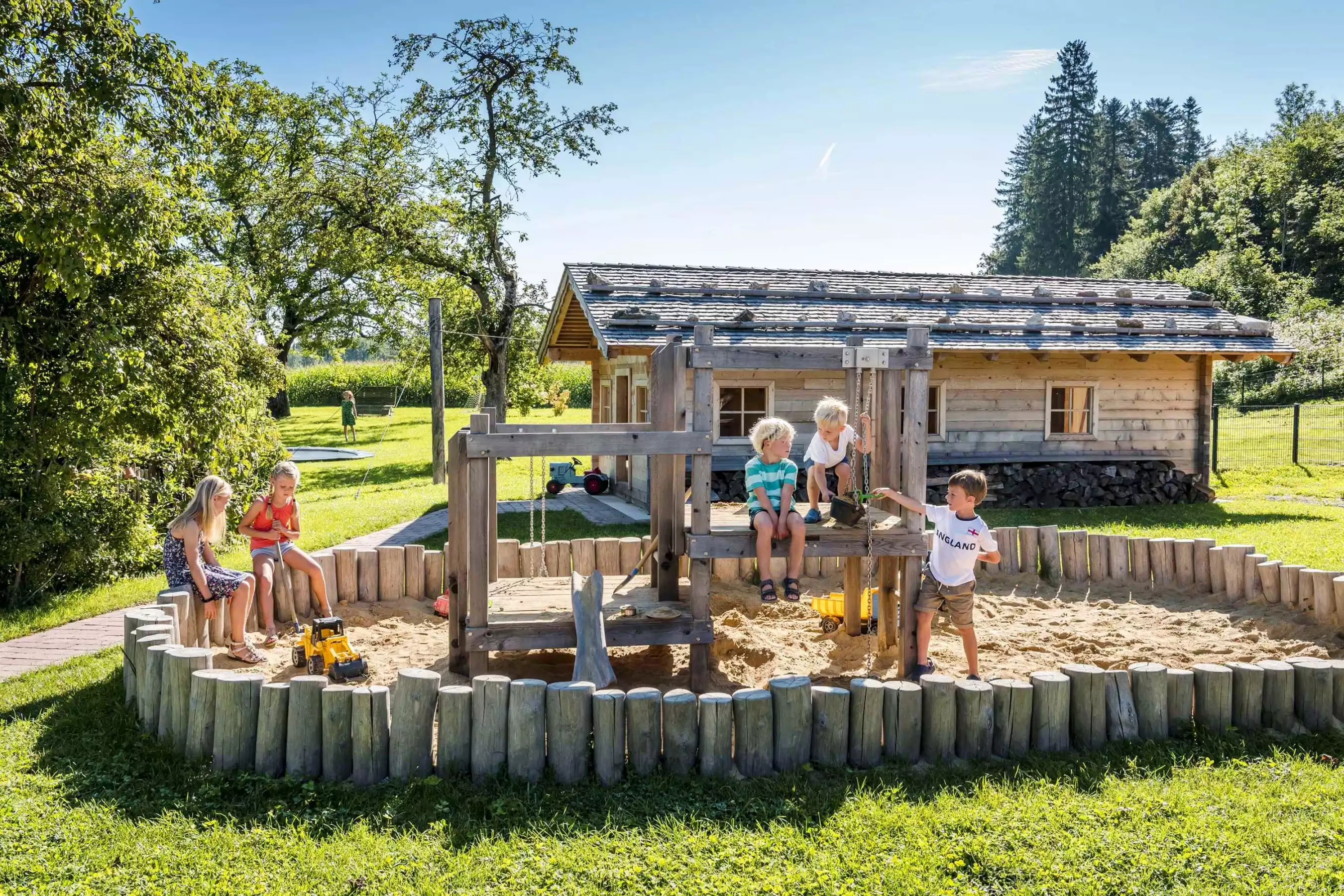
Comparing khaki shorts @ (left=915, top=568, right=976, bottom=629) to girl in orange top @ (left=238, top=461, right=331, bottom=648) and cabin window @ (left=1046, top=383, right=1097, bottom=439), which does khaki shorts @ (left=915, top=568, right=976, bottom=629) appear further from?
cabin window @ (left=1046, top=383, right=1097, bottom=439)

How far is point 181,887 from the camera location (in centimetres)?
368

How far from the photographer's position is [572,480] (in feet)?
56.9

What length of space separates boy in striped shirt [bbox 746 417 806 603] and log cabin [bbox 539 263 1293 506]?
796 cm

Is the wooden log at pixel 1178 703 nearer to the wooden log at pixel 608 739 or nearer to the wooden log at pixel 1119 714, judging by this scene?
the wooden log at pixel 1119 714

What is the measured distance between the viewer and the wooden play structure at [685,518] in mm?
6027

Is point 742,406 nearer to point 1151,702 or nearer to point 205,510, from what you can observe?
point 205,510

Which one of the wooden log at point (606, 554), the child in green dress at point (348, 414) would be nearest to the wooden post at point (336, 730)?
the wooden log at point (606, 554)

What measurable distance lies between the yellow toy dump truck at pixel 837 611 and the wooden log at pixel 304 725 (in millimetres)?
4026

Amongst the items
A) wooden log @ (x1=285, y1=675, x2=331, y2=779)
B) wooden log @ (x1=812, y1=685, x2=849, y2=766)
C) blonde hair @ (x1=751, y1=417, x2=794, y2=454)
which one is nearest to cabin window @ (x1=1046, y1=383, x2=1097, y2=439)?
blonde hair @ (x1=751, y1=417, x2=794, y2=454)

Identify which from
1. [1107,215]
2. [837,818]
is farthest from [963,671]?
[1107,215]

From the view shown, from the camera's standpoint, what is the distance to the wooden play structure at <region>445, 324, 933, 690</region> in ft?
19.8

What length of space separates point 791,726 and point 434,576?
4.80 meters

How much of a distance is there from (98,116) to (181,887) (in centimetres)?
799

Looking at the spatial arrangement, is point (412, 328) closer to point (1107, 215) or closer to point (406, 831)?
point (406, 831)
